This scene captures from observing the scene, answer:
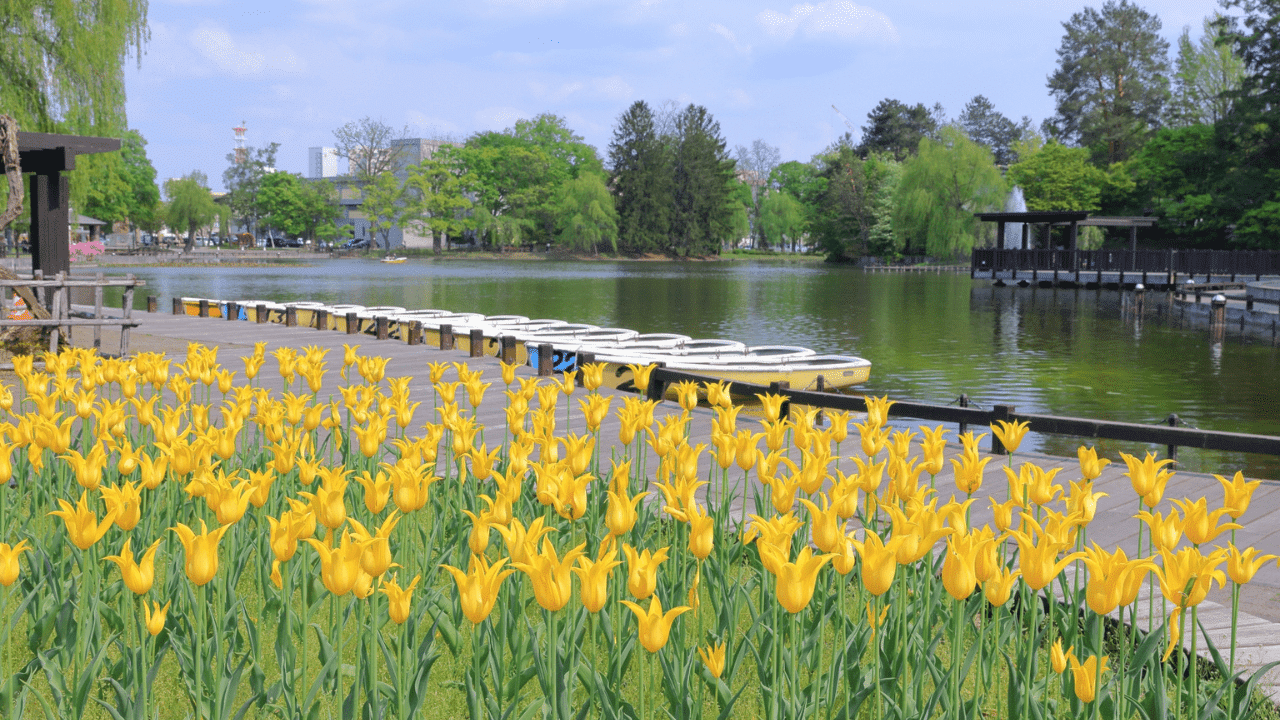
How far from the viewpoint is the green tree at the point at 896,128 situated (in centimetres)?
9081

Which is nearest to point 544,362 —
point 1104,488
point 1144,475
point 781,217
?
point 1104,488

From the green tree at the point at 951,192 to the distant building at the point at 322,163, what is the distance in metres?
90.6

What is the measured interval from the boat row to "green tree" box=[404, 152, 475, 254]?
2697 inches

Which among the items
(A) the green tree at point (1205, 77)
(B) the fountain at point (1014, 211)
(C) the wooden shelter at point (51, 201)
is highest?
(A) the green tree at point (1205, 77)

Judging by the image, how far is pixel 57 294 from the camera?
12508 millimetres

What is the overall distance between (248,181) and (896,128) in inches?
2516

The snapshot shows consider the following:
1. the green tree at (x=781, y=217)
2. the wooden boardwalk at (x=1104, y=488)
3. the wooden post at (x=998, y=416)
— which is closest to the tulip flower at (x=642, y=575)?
the wooden boardwalk at (x=1104, y=488)

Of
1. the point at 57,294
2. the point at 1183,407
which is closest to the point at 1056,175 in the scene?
the point at 1183,407

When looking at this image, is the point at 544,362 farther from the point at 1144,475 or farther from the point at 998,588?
the point at 998,588

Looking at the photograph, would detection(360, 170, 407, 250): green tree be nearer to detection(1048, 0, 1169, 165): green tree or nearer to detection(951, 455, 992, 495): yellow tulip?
detection(1048, 0, 1169, 165): green tree

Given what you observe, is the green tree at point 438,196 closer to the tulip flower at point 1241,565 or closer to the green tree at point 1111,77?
the green tree at point 1111,77

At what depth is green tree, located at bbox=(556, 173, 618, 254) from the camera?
88.4 m

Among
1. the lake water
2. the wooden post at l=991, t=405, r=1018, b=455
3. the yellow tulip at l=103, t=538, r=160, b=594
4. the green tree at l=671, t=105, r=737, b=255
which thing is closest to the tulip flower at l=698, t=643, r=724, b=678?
the yellow tulip at l=103, t=538, r=160, b=594

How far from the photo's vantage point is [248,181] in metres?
106
